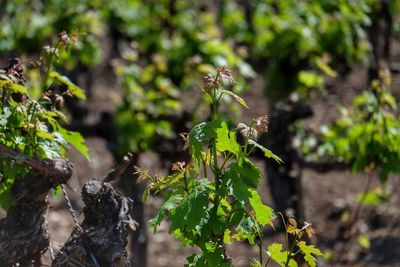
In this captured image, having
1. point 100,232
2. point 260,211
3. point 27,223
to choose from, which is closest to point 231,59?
point 27,223

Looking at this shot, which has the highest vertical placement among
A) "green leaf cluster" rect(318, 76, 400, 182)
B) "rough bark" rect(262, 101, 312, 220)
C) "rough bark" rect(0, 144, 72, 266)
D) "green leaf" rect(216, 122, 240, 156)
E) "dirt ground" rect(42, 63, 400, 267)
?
"green leaf" rect(216, 122, 240, 156)

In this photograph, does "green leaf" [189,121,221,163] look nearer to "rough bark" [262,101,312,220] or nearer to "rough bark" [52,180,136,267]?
"rough bark" [52,180,136,267]

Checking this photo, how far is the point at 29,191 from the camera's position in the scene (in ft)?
11.6

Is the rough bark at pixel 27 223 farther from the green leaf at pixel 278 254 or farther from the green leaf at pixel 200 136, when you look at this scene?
the green leaf at pixel 278 254

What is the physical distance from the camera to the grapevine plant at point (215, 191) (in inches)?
117

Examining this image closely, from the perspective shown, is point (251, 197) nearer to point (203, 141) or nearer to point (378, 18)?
point (203, 141)

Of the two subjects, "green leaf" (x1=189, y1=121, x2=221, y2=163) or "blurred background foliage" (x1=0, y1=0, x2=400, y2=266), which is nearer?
"green leaf" (x1=189, y1=121, x2=221, y2=163)

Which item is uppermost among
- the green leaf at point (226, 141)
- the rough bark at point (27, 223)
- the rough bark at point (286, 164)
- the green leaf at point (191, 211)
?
the green leaf at point (226, 141)

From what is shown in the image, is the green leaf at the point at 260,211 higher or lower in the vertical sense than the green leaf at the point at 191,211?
lower

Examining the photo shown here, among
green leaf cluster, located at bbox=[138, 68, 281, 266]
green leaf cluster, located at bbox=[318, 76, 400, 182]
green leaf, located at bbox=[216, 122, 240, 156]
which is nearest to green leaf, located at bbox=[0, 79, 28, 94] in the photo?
green leaf cluster, located at bbox=[138, 68, 281, 266]

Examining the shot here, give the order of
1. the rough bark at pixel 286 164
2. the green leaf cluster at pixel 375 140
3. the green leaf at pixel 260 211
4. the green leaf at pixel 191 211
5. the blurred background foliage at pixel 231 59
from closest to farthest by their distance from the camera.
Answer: the green leaf at pixel 191 211, the green leaf at pixel 260 211, the green leaf cluster at pixel 375 140, the blurred background foliage at pixel 231 59, the rough bark at pixel 286 164

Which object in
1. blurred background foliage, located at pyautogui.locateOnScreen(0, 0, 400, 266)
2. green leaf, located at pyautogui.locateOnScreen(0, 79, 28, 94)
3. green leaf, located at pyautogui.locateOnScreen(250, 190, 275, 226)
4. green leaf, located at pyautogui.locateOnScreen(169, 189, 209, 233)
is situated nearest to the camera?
green leaf, located at pyautogui.locateOnScreen(169, 189, 209, 233)

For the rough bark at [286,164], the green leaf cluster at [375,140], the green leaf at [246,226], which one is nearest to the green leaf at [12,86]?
the green leaf at [246,226]

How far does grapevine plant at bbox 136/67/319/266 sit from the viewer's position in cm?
296
